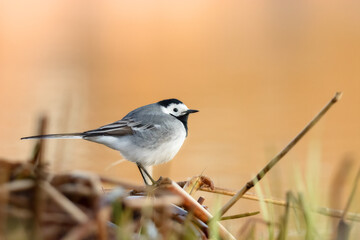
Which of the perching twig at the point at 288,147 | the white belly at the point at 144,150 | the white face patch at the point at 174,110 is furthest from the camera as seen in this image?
the white face patch at the point at 174,110

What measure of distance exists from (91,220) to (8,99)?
887cm

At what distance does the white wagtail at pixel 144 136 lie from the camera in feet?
10.6

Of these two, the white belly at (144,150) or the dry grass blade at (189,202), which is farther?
the white belly at (144,150)

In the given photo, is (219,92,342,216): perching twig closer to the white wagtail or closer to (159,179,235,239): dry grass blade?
(159,179,235,239): dry grass blade

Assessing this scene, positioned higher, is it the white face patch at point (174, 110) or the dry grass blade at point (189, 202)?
the dry grass blade at point (189, 202)

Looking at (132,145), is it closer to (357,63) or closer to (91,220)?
(91,220)

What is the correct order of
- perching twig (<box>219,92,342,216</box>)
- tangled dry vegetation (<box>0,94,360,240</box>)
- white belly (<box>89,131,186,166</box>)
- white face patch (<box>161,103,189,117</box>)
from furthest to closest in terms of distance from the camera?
white face patch (<box>161,103,189,117</box>), white belly (<box>89,131,186,166</box>), perching twig (<box>219,92,342,216</box>), tangled dry vegetation (<box>0,94,360,240</box>)

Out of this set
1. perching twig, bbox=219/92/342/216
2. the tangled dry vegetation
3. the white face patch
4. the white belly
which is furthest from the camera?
the white face patch

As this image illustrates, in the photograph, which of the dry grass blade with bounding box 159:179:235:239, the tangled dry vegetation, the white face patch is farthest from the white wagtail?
the tangled dry vegetation

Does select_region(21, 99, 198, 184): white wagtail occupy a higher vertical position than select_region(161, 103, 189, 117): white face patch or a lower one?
lower

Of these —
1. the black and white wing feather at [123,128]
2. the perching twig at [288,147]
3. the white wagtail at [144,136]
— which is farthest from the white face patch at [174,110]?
the perching twig at [288,147]

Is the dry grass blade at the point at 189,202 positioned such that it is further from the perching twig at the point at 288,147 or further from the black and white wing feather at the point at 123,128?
the black and white wing feather at the point at 123,128

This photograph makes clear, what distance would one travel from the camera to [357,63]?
13.6m

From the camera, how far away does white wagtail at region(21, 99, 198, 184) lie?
127 inches
